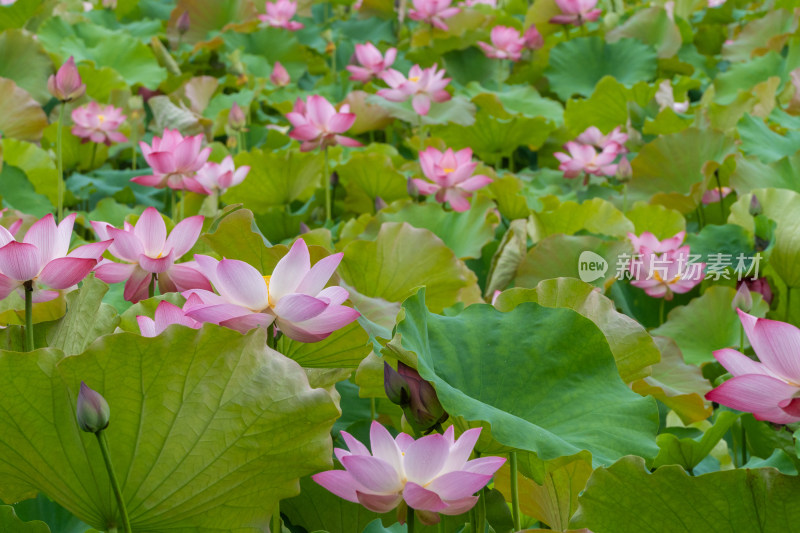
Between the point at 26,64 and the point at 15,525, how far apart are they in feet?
6.22

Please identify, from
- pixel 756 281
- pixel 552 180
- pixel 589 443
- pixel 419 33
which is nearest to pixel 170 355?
pixel 589 443

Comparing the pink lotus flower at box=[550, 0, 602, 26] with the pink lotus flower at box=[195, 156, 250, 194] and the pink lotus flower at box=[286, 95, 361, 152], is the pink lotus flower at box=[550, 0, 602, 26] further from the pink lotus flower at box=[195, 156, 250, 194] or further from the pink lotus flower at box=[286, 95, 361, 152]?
the pink lotus flower at box=[195, 156, 250, 194]

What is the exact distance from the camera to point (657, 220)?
1.61 metres

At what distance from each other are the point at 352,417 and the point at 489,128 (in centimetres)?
124

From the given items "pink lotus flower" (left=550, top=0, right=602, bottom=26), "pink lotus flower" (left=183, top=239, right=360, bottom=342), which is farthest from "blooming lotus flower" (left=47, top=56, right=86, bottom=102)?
"pink lotus flower" (left=550, top=0, right=602, bottom=26)

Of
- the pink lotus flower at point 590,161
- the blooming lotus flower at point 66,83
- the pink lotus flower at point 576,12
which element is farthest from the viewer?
the pink lotus flower at point 576,12

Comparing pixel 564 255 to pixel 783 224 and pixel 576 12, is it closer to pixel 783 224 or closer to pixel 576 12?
pixel 783 224

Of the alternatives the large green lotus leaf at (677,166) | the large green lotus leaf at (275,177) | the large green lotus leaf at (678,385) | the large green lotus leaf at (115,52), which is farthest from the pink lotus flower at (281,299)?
the large green lotus leaf at (115,52)

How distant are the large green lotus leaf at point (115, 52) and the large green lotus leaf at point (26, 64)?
21 centimetres

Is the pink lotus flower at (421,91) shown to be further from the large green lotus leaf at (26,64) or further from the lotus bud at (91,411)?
the lotus bud at (91,411)

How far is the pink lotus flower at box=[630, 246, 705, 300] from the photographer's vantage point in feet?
4.42

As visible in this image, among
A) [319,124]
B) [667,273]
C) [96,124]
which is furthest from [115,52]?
[667,273]

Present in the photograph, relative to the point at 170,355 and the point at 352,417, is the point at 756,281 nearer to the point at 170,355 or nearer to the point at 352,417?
the point at 352,417

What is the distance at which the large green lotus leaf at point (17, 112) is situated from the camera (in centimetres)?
192
